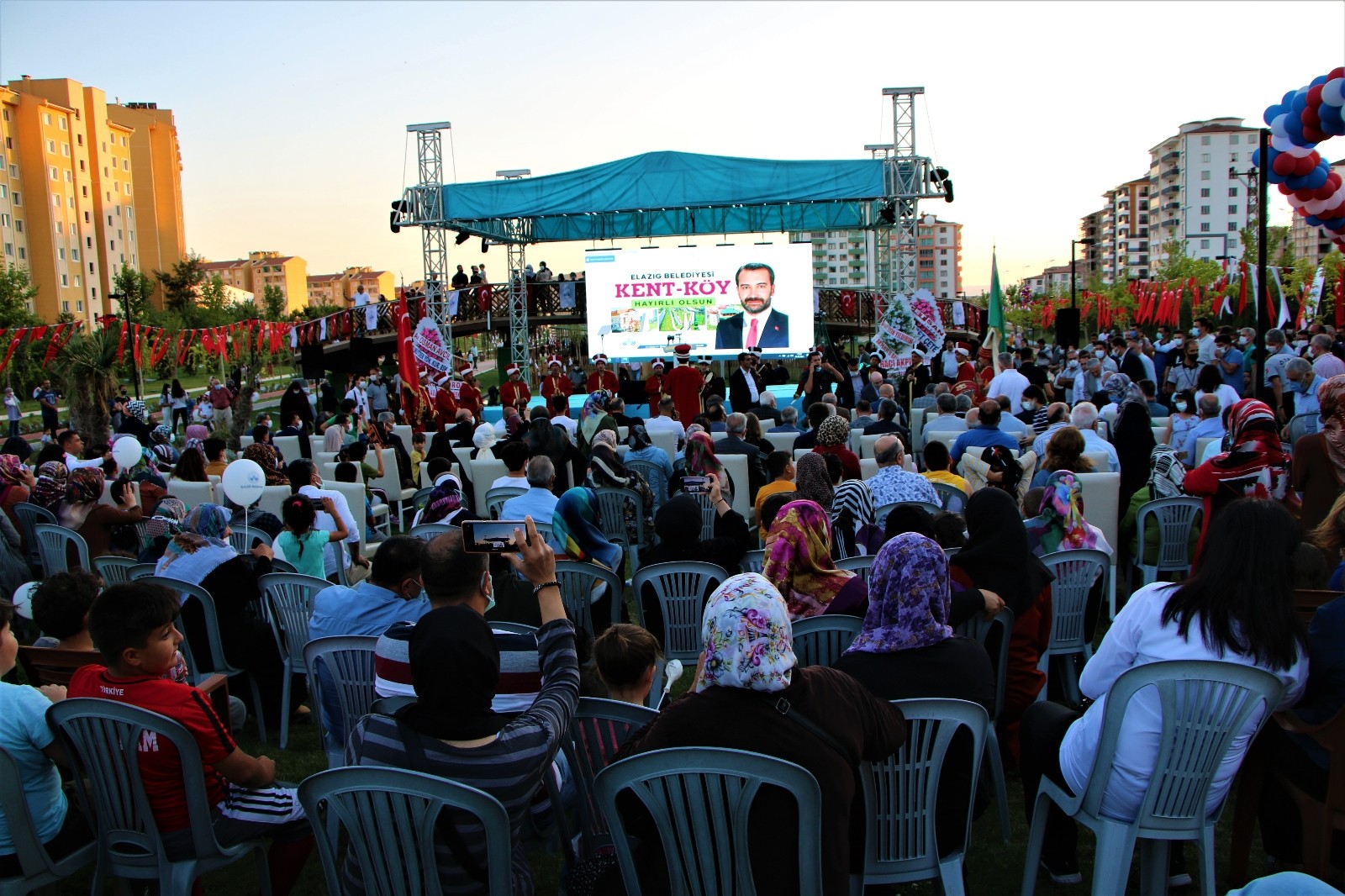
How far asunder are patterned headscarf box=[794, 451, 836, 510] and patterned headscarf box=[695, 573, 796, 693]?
109 inches

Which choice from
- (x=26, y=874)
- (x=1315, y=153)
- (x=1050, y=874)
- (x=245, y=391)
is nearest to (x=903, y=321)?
(x=1315, y=153)

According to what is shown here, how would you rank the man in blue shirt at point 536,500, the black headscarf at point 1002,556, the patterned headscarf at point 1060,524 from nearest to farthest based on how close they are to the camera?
1. the black headscarf at point 1002,556
2. the patterned headscarf at point 1060,524
3. the man in blue shirt at point 536,500

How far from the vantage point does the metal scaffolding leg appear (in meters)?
21.0

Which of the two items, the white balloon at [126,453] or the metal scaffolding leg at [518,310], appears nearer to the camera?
the white balloon at [126,453]

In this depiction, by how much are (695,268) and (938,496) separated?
50.8ft

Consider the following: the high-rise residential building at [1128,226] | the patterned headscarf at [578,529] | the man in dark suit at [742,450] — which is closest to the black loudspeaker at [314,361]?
the man in dark suit at [742,450]

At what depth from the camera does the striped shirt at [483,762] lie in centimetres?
214

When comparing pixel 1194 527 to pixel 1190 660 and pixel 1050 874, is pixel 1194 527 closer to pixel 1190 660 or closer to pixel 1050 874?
pixel 1050 874

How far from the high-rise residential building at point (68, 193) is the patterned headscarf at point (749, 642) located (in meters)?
64.6


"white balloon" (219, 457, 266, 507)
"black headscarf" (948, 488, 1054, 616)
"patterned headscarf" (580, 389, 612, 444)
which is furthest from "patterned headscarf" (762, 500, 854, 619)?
"patterned headscarf" (580, 389, 612, 444)

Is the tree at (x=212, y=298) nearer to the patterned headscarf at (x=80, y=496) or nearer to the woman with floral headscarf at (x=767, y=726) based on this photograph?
the patterned headscarf at (x=80, y=496)

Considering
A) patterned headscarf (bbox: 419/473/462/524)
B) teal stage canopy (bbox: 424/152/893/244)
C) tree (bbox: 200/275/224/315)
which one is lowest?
patterned headscarf (bbox: 419/473/462/524)

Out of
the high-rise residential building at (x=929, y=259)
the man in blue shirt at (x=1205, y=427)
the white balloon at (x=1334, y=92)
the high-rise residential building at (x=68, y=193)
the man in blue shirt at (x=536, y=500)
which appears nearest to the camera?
the man in blue shirt at (x=536, y=500)

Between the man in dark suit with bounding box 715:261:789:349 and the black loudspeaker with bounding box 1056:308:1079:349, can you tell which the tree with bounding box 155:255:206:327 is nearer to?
the man in dark suit with bounding box 715:261:789:349
